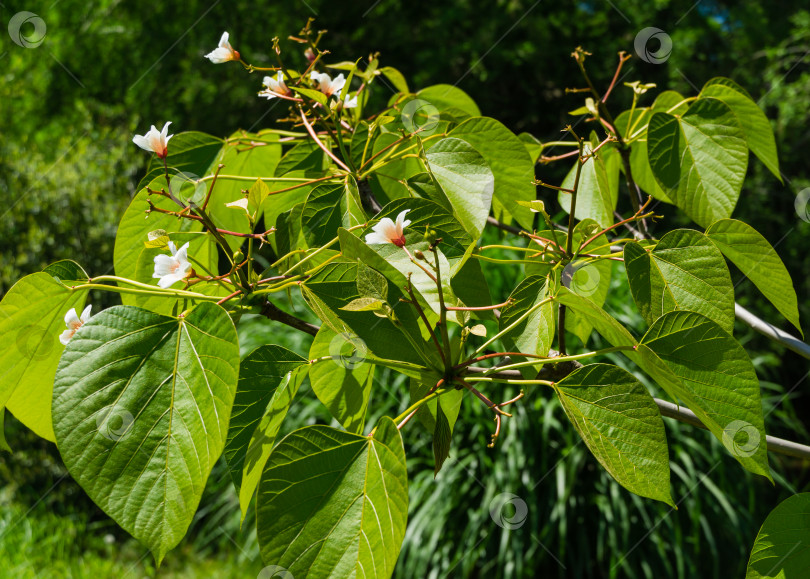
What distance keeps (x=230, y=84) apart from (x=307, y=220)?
17.2 feet

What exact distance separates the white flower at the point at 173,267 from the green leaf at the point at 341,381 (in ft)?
0.39

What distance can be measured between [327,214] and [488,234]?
7.89 feet

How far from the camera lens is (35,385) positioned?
1.90 feet

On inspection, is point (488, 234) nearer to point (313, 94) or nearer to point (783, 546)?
point (313, 94)

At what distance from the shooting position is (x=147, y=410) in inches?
18.4

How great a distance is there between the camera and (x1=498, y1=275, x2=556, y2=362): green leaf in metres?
0.57

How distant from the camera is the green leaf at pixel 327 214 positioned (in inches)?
24.9

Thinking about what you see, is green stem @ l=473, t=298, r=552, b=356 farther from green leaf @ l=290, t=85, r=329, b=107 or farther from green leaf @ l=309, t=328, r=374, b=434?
green leaf @ l=290, t=85, r=329, b=107

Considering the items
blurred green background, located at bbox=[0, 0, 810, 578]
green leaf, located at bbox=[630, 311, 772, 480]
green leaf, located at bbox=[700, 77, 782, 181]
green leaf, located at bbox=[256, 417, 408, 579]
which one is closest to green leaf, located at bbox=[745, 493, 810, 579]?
green leaf, located at bbox=[630, 311, 772, 480]

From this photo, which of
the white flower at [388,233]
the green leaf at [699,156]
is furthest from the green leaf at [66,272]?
the green leaf at [699,156]

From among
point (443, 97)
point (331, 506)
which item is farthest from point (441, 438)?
point (443, 97)

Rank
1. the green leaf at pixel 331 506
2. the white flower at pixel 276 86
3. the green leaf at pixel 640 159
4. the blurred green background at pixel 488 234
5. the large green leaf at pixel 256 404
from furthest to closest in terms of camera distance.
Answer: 1. the blurred green background at pixel 488 234
2. the green leaf at pixel 640 159
3. the white flower at pixel 276 86
4. the large green leaf at pixel 256 404
5. the green leaf at pixel 331 506

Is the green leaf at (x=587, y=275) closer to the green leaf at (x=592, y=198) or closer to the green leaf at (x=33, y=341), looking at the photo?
the green leaf at (x=592, y=198)

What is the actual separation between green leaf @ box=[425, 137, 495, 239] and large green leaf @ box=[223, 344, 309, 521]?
0.68 ft
